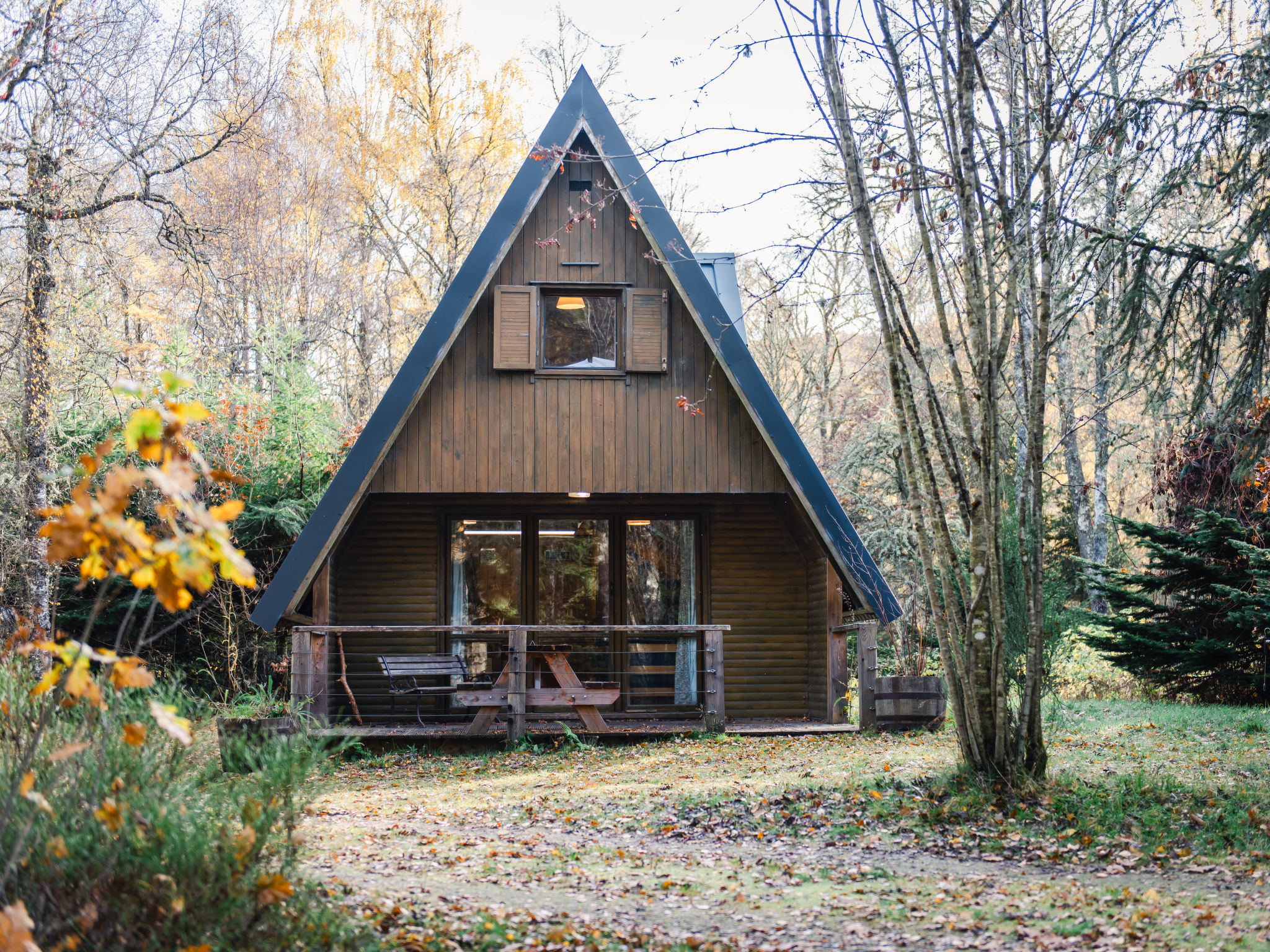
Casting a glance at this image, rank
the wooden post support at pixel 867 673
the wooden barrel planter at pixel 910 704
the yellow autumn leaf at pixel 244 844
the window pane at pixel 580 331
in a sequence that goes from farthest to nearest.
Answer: the window pane at pixel 580 331
the wooden barrel planter at pixel 910 704
the wooden post support at pixel 867 673
the yellow autumn leaf at pixel 244 844

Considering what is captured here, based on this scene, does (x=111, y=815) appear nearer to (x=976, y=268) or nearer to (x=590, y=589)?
(x=976, y=268)

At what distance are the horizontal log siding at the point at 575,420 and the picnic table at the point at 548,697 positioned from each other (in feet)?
5.70

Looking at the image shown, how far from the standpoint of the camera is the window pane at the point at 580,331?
10914 mm

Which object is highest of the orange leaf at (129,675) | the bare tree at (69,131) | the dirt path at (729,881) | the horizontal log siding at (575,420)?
the bare tree at (69,131)

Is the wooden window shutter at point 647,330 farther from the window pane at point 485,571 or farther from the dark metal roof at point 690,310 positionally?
the window pane at point 485,571

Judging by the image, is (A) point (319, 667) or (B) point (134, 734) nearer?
(B) point (134, 734)

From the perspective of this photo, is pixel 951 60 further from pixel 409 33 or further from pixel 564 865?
pixel 409 33

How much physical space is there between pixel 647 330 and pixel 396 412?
262 cm

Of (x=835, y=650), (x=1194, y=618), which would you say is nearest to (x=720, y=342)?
(x=835, y=650)

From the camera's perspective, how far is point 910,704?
10.6 meters

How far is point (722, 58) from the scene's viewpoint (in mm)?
6746

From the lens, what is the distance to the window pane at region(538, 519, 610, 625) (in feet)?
39.0

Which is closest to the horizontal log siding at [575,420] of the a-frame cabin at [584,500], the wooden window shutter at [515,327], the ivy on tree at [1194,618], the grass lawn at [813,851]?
the a-frame cabin at [584,500]

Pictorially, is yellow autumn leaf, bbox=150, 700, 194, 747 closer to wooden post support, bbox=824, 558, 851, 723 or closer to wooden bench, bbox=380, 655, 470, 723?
Answer: wooden bench, bbox=380, 655, 470, 723
